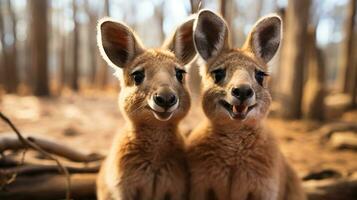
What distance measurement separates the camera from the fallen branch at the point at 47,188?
4.04 meters

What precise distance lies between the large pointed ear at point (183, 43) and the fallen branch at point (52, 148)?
1781 mm

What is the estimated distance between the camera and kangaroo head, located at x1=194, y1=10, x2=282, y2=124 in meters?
3.29

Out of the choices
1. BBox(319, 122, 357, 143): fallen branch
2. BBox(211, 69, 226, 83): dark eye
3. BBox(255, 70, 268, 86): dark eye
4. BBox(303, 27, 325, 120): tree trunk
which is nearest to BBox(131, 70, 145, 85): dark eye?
BBox(211, 69, 226, 83): dark eye

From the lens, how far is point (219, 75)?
11.9ft

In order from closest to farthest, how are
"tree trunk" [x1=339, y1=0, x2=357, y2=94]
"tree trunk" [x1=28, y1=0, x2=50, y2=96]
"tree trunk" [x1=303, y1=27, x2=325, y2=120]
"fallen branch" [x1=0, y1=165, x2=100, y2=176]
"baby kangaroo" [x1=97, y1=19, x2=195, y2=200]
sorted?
"baby kangaroo" [x1=97, y1=19, x2=195, y2=200], "fallen branch" [x1=0, y1=165, x2=100, y2=176], "tree trunk" [x1=303, y1=27, x2=325, y2=120], "tree trunk" [x1=339, y1=0, x2=357, y2=94], "tree trunk" [x1=28, y1=0, x2=50, y2=96]

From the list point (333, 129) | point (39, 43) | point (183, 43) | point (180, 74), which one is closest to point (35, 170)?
point (180, 74)

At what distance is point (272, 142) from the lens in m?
3.79

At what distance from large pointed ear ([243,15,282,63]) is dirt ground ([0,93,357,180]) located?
1425 mm

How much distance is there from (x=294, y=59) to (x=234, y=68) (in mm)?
7721

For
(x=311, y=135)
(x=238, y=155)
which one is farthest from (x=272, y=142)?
(x=311, y=135)

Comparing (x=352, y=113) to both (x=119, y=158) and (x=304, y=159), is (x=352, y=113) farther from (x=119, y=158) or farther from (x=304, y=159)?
(x=119, y=158)

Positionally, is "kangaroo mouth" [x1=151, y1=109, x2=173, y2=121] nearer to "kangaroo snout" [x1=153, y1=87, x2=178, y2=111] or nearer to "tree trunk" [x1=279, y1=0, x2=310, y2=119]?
"kangaroo snout" [x1=153, y1=87, x2=178, y2=111]

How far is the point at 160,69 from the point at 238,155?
1023mm

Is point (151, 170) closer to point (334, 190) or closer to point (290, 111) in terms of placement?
point (334, 190)
